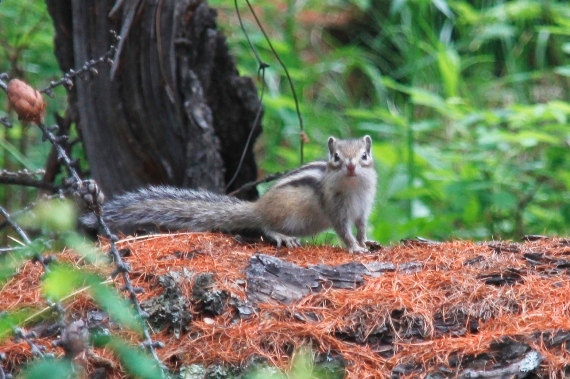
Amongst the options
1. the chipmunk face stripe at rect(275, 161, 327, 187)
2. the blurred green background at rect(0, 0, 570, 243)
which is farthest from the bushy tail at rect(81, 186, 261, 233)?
the blurred green background at rect(0, 0, 570, 243)

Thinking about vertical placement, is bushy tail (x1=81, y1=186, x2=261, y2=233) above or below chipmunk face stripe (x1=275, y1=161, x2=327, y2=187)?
below

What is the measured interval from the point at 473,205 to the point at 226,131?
1.71 metres

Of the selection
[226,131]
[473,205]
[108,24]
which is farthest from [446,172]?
[108,24]

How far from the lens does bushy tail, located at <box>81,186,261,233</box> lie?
155 inches

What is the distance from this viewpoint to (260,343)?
263 centimetres

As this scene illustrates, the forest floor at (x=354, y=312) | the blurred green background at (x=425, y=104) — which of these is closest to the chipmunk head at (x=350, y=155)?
the blurred green background at (x=425, y=104)

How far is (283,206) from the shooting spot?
13.2 ft

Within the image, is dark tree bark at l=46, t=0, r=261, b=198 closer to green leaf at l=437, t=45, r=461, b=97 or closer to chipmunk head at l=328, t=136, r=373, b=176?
chipmunk head at l=328, t=136, r=373, b=176

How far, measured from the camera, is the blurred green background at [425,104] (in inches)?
206

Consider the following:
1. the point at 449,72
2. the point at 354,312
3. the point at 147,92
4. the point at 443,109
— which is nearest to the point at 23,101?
the point at 354,312

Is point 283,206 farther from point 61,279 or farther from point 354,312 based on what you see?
point 61,279

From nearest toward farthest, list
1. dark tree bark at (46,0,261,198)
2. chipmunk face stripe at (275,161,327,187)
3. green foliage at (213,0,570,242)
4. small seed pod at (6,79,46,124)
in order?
small seed pod at (6,79,46,124) → chipmunk face stripe at (275,161,327,187) → dark tree bark at (46,0,261,198) → green foliage at (213,0,570,242)

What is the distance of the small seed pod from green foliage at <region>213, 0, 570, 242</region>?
3345 mm

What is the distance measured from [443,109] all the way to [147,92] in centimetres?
214
